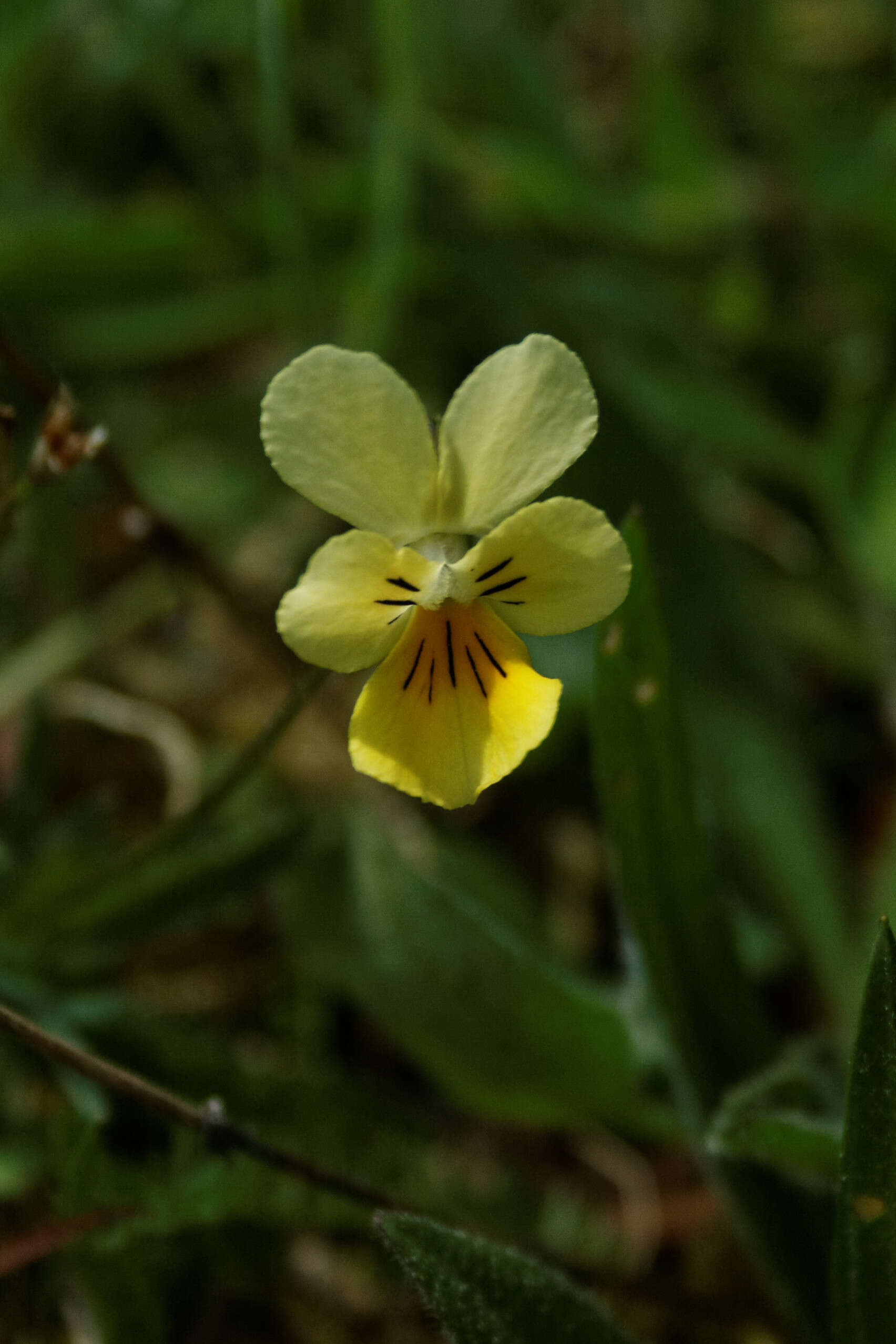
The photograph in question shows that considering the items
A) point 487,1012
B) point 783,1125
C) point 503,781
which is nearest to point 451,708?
point 783,1125

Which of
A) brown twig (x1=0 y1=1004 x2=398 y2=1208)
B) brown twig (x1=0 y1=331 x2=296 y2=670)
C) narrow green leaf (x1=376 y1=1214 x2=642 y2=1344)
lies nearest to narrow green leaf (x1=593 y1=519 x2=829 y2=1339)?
narrow green leaf (x1=376 y1=1214 x2=642 y2=1344)

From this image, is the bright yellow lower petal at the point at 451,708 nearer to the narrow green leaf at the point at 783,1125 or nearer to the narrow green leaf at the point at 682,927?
Result: the narrow green leaf at the point at 682,927

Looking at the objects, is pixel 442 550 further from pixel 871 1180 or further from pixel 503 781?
pixel 503 781

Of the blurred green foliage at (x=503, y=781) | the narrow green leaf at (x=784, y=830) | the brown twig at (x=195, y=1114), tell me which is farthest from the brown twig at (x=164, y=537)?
the narrow green leaf at (x=784, y=830)

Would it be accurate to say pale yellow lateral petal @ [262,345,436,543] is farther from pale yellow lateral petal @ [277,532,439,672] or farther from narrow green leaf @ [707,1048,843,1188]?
narrow green leaf @ [707,1048,843,1188]

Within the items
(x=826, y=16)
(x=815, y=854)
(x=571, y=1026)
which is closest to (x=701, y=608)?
(x=815, y=854)

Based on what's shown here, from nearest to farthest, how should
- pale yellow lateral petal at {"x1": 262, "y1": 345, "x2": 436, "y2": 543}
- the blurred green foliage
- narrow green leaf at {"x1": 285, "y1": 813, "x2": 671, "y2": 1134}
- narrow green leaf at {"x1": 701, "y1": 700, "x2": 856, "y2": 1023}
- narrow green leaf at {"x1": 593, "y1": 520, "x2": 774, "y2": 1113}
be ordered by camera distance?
1. pale yellow lateral petal at {"x1": 262, "y1": 345, "x2": 436, "y2": 543}
2. narrow green leaf at {"x1": 593, "y1": 520, "x2": 774, "y2": 1113}
3. the blurred green foliage
4. narrow green leaf at {"x1": 285, "y1": 813, "x2": 671, "y2": 1134}
5. narrow green leaf at {"x1": 701, "y1": 700, "x2": 856, "y2": 1023}

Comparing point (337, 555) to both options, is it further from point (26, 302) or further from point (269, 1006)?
point (26, 302)
